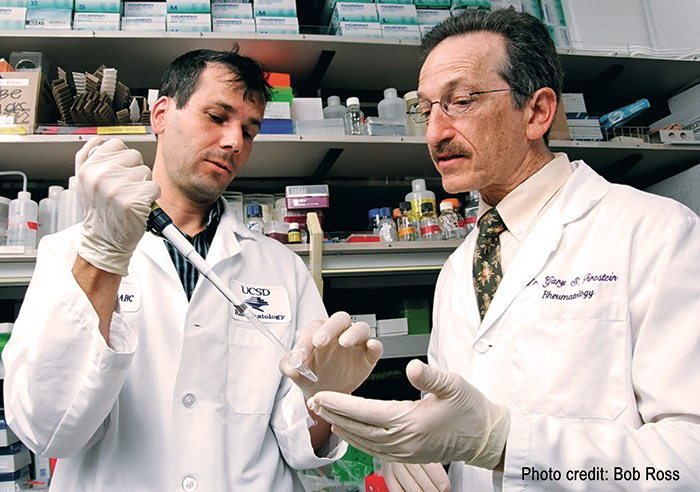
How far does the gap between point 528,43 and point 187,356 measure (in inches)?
45.7

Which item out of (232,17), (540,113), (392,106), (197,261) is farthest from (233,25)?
(197,261)

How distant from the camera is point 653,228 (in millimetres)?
958

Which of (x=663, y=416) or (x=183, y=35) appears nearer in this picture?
(x=663, y=416)

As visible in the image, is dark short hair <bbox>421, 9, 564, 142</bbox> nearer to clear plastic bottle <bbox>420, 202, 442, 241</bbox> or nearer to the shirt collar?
the shirt collar

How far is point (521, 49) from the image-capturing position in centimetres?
125

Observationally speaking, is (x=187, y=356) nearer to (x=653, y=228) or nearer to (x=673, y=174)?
(x=653, y=228)

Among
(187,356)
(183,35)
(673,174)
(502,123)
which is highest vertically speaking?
(183,35)

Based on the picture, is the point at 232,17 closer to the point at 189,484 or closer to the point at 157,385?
the point at 157,385

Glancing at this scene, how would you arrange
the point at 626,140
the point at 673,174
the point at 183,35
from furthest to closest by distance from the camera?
the point at 673,174 → the point at 626,140 → the point at 183,35

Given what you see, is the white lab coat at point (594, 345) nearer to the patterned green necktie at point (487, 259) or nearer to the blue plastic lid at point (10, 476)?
the patterned green necktie at point (487, 259)

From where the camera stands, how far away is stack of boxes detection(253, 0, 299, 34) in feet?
6.44

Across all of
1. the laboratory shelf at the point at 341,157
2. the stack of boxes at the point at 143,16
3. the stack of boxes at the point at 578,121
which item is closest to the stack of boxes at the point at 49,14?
the stack of boxes at the point at 143,16

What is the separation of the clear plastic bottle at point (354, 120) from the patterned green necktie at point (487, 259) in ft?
2.66

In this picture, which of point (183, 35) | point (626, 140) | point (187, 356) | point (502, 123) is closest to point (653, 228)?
point (502, 123)
